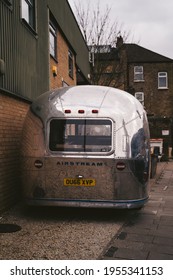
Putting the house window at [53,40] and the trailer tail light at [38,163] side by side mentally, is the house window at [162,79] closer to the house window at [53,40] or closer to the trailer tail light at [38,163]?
the house window at [53,40]

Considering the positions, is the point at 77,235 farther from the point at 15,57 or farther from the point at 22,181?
the point at 15,57

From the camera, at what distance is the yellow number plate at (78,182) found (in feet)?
21.9

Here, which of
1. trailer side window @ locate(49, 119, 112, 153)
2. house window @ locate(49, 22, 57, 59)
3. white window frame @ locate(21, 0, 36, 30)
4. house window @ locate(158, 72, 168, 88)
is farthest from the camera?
house window @ locate(158, 72, 168, 88)

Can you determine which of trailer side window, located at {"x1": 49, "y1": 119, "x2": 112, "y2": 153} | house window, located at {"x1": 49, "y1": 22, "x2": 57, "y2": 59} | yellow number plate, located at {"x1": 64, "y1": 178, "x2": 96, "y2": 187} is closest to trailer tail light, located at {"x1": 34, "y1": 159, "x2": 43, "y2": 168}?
trailer side window, located at {"x1": 49, "y1": 119, "x2": 112, "y2": 153}

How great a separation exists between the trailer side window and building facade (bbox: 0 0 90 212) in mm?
1308

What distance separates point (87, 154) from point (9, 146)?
212 cm

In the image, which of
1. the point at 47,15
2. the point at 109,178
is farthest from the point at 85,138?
the point at 47,15

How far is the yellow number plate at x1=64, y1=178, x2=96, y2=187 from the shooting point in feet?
21.9

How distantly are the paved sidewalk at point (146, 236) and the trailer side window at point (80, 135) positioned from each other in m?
1.54

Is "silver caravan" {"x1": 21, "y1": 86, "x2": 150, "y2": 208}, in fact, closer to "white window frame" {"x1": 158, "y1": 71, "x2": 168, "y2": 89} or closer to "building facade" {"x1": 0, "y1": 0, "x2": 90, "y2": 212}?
"building facade" {"x1": 0, "y1": 0, "x2": 90, "y2": 212}

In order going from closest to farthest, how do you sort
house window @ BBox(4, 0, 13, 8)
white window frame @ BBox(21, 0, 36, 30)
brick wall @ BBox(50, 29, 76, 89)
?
house window @ BBox(4, 0, 13, 8) → white window frame @ BBox(21, 0, 36, 30) → brick wall @ BBox(50, 29, 76, 89)

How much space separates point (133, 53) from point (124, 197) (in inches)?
1382

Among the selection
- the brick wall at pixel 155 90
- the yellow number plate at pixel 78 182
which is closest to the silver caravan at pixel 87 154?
the yellow number plate at pixel 78 182
